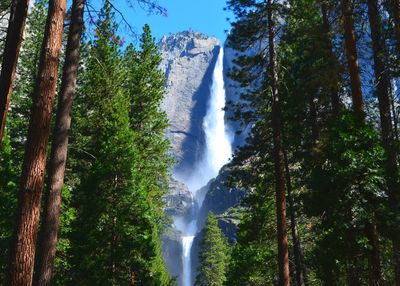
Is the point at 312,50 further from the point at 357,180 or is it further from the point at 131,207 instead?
the point at 131,207

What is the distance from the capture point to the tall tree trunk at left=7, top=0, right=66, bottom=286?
538 cm

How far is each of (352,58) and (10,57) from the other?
334 inches

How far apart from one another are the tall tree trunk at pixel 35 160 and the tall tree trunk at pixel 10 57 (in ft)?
4.19

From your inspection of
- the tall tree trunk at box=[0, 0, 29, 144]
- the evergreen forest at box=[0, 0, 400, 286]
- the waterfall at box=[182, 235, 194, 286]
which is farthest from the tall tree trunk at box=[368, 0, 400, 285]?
the waterfall at box=[182, 235, 194, 286]

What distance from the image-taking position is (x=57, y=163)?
816cm

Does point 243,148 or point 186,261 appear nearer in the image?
point 243,148

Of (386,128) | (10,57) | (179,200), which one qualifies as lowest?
(10,57)

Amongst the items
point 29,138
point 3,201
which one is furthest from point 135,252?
point 29,138

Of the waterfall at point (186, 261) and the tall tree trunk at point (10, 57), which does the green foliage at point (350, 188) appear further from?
the waterfall at point (186, 261)

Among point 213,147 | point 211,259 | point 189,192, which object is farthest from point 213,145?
point 211,259

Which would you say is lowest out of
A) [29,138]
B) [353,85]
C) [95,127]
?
[29,138]

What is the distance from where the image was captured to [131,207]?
57.5ft

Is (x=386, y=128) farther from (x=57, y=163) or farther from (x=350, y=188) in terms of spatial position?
(x=57, y=163)

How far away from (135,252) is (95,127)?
6.78 metres
